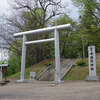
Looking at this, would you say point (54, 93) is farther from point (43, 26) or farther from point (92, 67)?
point (43, 26)

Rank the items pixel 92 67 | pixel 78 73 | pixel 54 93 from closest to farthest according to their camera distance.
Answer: pixel 54 93, pixel 92 67, pixel 78 73

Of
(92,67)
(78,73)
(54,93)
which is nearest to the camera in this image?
(54,93)

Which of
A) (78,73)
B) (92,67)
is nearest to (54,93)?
(92,67)

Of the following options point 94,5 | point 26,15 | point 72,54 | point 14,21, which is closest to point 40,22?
point 26,15

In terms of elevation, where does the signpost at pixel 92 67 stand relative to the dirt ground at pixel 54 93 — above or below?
above

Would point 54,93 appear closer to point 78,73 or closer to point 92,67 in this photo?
point 92,67

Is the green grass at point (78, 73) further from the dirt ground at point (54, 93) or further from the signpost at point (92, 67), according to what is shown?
the dirt ground at point (54, 93)

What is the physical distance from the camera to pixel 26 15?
24328 mm

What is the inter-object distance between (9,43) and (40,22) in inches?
268

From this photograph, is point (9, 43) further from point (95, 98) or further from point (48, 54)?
point (95, 98)

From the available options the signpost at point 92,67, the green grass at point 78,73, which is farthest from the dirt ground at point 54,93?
the green grass at point 78,73

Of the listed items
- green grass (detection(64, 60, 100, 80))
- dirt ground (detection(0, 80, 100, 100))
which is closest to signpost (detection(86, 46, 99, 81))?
green grass (detection(64, 60, 100, 80))

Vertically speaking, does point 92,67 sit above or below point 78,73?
above

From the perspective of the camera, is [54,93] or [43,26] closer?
[54,93]
